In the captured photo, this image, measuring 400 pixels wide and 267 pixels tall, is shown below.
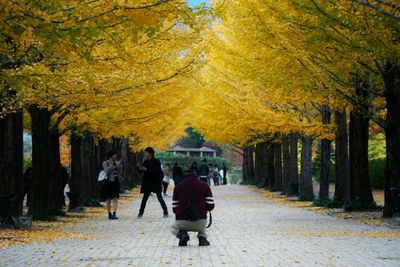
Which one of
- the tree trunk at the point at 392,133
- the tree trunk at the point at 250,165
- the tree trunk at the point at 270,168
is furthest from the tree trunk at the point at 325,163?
the tree trunk at the point at 250,165

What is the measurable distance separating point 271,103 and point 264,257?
1755 cm

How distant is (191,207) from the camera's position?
1298 centimetres

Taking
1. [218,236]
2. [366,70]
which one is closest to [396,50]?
[366,70]

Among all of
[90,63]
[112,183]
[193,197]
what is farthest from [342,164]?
[90,63]

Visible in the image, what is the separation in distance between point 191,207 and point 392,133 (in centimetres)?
814

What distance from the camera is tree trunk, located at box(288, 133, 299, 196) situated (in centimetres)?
3378

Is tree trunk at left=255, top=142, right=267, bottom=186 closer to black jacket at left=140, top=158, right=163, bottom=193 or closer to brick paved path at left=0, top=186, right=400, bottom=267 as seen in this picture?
black jacket at left=140, top=158, right=163, bottom=193

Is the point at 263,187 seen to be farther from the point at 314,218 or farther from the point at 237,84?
the point at 314,218

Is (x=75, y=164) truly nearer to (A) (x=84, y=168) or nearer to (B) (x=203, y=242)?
(A) (x=84, y=168)

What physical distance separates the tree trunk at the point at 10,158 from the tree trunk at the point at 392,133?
883 cm

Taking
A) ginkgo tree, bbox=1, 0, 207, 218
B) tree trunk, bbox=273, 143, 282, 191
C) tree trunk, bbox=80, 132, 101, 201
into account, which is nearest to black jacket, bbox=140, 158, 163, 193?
ginkgo tree, bbox=1, 0, 207, 218

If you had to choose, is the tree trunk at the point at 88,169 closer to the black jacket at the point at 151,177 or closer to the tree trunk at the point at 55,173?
the tree trunk at the point at 55,173

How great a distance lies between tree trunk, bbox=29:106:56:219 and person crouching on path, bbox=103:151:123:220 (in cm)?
189

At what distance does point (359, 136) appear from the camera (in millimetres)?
22188
